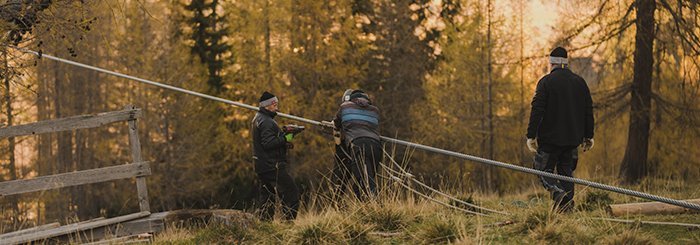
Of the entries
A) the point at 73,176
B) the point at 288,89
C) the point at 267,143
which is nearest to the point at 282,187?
the point at 267,143

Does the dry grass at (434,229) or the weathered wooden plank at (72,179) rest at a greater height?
the weathered wooden plank at (72,179)

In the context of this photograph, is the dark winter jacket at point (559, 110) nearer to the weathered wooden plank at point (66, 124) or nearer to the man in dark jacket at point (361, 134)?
the man in dark jacket at point (361, 134)

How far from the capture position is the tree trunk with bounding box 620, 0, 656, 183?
1438cm

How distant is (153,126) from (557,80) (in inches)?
855

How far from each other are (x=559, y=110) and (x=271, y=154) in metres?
3.68

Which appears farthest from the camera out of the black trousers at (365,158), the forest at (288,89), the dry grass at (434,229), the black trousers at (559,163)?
the forest at (288,89)

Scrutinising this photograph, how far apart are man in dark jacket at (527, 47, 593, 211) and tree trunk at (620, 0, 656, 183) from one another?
23.5 ft

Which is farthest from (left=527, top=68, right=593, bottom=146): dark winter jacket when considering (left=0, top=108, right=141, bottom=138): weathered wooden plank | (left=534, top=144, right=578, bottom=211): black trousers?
(left=0, top=108, right=141, bottom=138): weathered wooden plank

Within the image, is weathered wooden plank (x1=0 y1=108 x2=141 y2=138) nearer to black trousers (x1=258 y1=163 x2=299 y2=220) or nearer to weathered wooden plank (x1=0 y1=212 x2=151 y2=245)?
weathered wooden plank (x1=0 y1=212 x2=151 y2=245)

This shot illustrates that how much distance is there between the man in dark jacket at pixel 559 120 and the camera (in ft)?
25.3

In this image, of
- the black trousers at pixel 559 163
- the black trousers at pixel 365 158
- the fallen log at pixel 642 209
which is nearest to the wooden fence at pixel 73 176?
the black trousers at pixel 365 158

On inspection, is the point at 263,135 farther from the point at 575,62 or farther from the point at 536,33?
the point at 536,33

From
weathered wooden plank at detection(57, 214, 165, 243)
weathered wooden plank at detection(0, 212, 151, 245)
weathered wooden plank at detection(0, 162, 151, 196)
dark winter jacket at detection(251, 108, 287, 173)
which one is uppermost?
dark winter jacket at detection(251, 108, 287, 173)

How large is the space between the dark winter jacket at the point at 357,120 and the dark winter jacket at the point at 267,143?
2.60 ft
